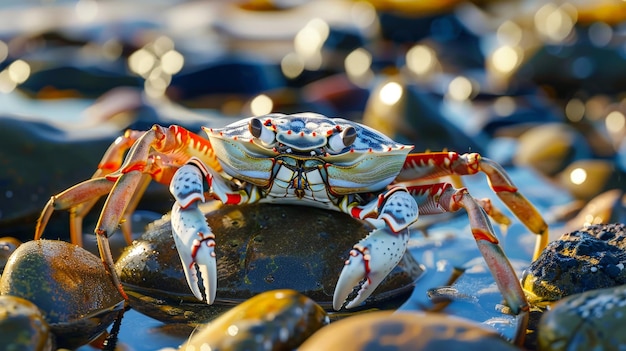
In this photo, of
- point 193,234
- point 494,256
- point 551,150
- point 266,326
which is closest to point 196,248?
point 193,234

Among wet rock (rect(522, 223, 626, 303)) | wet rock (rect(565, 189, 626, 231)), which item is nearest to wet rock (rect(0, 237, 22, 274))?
wet rock (rect(522, 223, 626, 303))

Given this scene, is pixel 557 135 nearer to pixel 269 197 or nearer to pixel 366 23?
pixel 269 197

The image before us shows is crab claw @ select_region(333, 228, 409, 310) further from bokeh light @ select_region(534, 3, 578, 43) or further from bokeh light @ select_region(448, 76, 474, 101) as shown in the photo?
bokeh light @ select_region(534, 3, 578, 43)

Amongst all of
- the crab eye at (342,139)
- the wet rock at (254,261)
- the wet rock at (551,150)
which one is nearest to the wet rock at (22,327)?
the wet rock at (254,261)

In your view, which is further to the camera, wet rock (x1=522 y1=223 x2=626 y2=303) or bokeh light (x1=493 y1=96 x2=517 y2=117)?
bokeh light (x1=493 y1=96 x2=517 y2=117)

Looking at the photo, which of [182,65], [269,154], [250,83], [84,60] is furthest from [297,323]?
[84,60]

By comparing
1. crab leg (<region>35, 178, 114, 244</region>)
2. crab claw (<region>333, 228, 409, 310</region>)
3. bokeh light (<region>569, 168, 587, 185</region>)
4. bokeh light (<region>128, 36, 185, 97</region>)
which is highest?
crab claw (<region>333, 228, 409, 310</region>)
